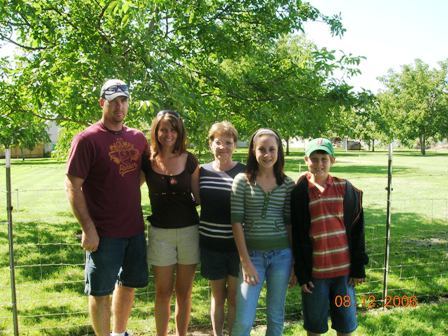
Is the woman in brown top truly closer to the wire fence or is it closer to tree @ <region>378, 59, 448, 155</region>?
the wire fence

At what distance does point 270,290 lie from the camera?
3.36m

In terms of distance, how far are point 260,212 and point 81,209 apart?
4.47ft

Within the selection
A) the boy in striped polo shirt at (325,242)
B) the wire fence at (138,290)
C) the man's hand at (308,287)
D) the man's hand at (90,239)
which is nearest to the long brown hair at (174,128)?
the man's hand at (90,239)

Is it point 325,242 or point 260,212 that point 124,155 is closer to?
point 260,212

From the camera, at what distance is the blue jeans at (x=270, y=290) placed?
3295mm

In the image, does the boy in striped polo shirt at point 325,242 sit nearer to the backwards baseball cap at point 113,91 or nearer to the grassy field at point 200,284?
the grassy field at point 200,284

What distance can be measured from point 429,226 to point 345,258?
7349mm

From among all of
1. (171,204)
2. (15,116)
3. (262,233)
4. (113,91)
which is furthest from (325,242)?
(15,116)

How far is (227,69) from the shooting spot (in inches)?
282

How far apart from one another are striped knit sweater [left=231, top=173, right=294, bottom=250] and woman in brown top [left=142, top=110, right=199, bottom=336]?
17.8 inches

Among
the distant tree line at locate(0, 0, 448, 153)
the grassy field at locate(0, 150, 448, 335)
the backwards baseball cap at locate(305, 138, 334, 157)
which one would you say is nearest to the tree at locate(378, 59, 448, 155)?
the grassy field at locate(0, 150, 448, 335)

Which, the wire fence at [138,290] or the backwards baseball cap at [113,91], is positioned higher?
the backwards baseball cap at [113,91]

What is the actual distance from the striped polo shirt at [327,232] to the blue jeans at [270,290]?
0.79 ft

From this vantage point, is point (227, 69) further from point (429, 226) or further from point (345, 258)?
point (429, 226)
